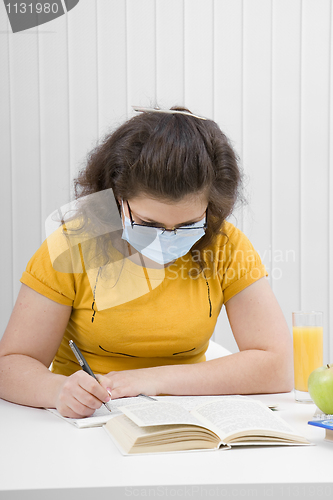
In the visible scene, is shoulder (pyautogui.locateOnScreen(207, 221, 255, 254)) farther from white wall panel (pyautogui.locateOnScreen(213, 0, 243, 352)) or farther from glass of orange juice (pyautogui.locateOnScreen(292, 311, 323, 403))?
white wall panel (pyautogui.locateOnScreen(213, 0, 243, 352))

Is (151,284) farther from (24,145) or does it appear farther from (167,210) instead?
(24,145)

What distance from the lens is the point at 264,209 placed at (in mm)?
2244

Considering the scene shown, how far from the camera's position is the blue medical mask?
113 cm

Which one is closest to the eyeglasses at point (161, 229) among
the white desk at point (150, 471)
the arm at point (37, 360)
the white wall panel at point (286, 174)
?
the arm at point (37, 360)

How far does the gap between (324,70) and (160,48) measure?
73 centimetres

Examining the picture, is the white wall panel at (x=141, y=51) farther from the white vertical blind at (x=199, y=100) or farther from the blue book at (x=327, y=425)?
the blue book at (x=327, y=425)

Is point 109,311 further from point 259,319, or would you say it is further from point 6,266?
point 6,266

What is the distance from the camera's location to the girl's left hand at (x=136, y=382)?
100 centimetres

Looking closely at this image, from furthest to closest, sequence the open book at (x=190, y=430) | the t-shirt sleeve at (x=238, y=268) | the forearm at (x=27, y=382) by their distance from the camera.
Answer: the t-shirt sleeve at (x=238, y=268), the forearm at (x=27, y=382), the open book at (x=190, y=430)

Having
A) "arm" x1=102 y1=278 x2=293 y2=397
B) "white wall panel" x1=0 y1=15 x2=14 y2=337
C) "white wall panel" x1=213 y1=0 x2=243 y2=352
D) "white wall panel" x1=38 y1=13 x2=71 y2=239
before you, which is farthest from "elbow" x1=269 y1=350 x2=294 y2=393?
"white wall panel" x1=0 y1=15 x2=14 y2=337

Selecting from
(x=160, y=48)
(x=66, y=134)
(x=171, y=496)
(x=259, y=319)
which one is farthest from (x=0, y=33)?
(x=171, y=496)

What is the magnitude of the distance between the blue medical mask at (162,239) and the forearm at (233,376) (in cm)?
26

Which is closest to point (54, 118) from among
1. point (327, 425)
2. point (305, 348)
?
point (305, 348)

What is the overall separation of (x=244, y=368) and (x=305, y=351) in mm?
149
